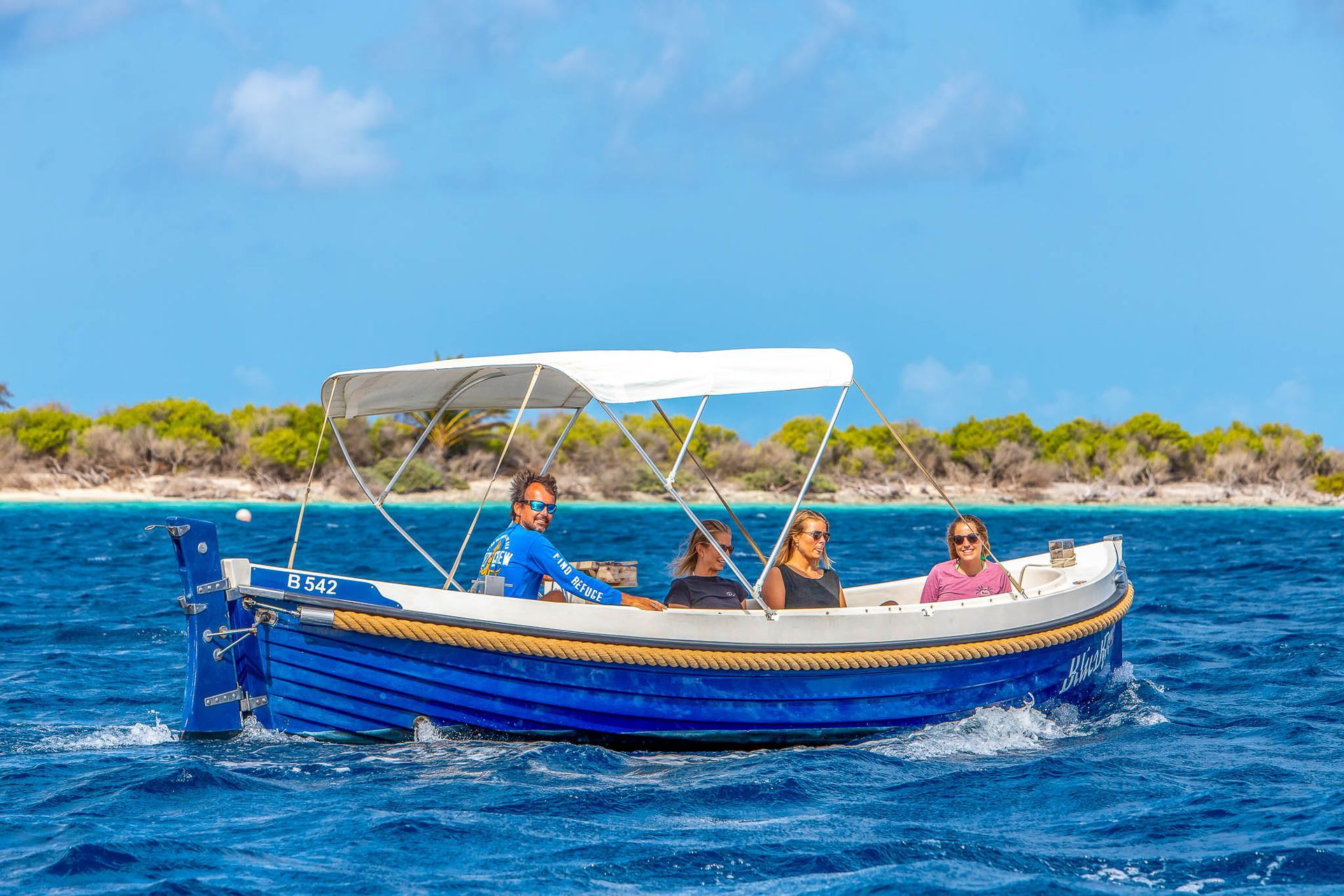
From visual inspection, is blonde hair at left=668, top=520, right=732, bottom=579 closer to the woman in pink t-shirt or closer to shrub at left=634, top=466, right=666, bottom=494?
the woman in pink t-shirt

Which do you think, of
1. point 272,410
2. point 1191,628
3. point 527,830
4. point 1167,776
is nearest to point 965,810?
point 1167,776

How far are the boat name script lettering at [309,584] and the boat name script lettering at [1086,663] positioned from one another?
5466mm

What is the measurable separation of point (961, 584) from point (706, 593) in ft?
7.19

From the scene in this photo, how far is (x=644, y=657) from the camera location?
322 inches

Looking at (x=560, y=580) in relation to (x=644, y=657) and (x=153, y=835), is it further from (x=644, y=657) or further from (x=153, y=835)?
(x=153, y=835)

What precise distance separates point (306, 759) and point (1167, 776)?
5.25 meters

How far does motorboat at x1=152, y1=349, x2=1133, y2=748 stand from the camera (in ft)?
26.3

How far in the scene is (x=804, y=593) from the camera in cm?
893

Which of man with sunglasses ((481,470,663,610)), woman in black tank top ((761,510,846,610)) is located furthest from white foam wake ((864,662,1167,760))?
man with sunglasses ((481,470,663,610))

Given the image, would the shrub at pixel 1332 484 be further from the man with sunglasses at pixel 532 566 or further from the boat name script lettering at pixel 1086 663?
the man with sunglasses at pixel 532 566

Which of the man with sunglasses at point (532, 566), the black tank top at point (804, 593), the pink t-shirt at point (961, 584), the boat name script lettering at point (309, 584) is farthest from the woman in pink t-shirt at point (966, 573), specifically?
the boat name script lettering at point (309, 584)

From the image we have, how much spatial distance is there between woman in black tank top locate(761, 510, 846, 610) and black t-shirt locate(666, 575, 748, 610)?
207mm

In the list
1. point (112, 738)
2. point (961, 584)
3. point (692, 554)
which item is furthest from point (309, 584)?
point (961, 584)

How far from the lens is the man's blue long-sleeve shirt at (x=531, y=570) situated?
8625 millimetres
